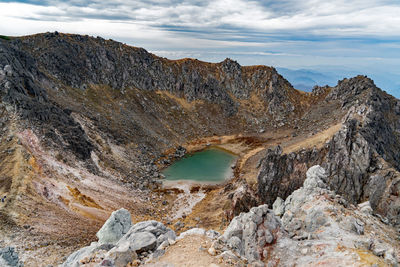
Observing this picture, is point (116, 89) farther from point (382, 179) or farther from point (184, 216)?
point (382, 179)

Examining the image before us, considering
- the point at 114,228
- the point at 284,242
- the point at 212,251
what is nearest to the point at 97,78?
the point at 114,228

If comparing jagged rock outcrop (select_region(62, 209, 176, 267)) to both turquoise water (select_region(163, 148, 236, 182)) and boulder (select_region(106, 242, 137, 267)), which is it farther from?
turquoise water (select_region(163, 148, 236, 182))

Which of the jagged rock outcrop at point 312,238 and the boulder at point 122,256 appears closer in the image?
the boulder at point 122,256

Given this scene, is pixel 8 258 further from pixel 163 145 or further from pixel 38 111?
pixel 163 145

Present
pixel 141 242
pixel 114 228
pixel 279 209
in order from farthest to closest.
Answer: pixel 279 209
pixel 114 228
pixel 141 242

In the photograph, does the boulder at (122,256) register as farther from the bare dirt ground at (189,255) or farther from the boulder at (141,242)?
the bare dirt ground at (189,255)

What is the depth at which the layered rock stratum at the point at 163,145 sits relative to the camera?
31109mm

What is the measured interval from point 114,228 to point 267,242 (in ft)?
47.3

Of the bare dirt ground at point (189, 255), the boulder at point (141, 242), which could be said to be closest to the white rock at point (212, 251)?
the bare dirt ground at point (189, 255)

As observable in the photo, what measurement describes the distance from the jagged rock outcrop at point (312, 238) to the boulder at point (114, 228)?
33.2 ft

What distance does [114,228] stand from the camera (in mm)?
24734

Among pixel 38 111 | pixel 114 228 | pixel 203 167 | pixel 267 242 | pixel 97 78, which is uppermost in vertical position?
pixel 97 78

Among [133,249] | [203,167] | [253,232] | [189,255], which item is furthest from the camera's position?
[203,167]

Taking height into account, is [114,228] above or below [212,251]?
below
